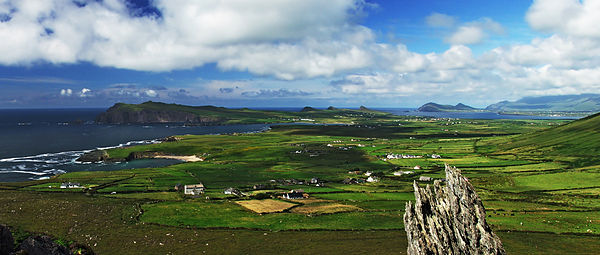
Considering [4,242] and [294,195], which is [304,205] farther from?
[4,242]

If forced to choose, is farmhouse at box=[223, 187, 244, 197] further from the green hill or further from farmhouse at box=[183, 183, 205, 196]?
the green hill

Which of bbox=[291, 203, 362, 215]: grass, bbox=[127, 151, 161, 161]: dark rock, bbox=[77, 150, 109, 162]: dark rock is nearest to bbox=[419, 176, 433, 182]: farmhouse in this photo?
bbox=[291, 203, 362, 215]: grass

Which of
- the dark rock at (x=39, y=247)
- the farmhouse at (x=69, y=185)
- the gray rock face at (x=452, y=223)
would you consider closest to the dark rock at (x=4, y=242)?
the dark rock at (x=39, y=247)

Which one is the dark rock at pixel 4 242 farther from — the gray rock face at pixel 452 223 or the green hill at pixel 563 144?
the green hill at pixel 563 144

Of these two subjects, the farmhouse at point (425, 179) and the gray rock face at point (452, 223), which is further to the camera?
the farmhouse at point (425, 179)

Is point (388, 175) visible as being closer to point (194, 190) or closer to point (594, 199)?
point (594, 199)

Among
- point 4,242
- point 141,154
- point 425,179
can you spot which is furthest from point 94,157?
point 4,242

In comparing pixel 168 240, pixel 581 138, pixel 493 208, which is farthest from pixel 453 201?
pixel 581 138
